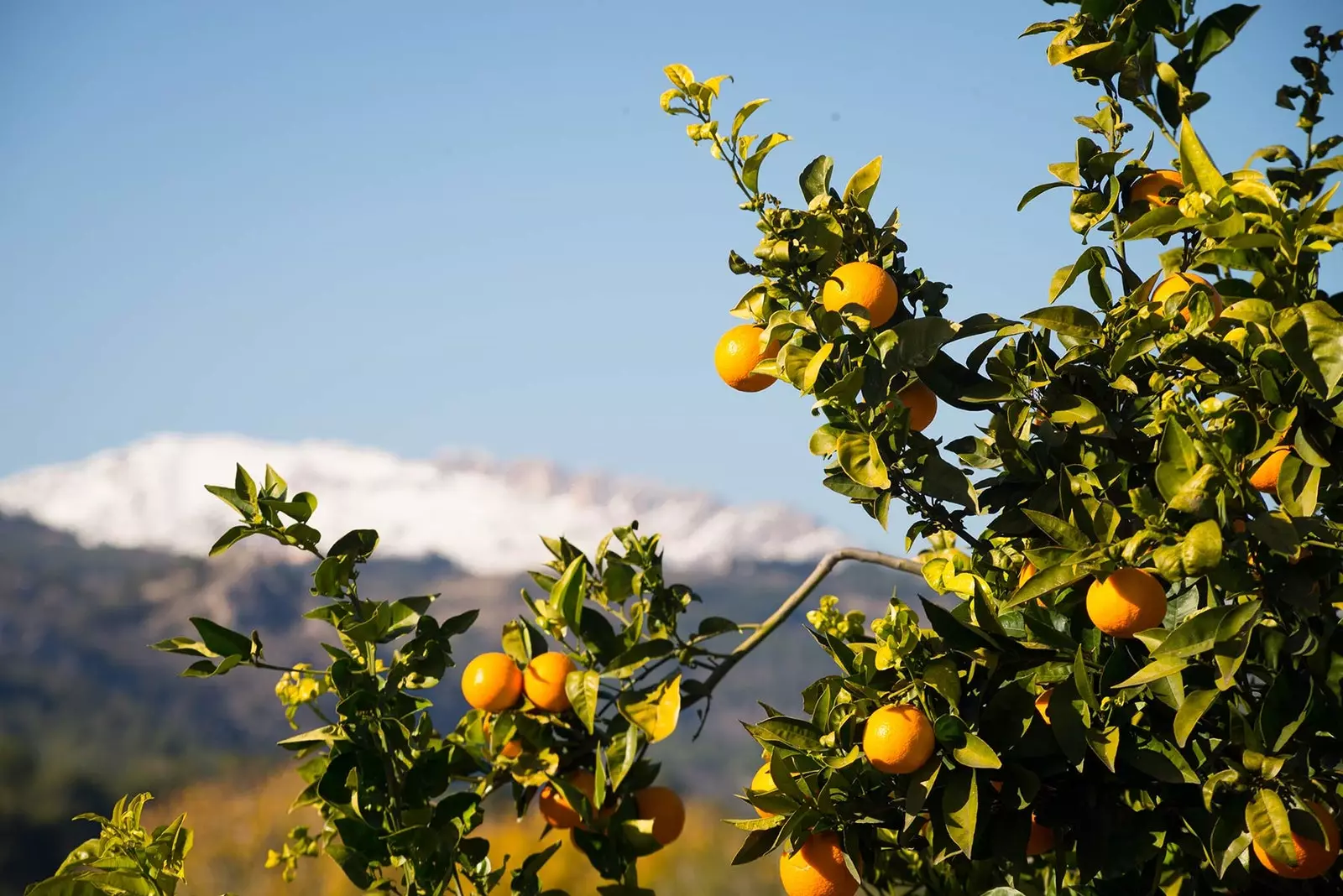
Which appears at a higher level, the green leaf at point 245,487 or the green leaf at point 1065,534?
the green leaf at point 245,487

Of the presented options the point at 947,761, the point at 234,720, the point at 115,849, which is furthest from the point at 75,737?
the point at 947,761

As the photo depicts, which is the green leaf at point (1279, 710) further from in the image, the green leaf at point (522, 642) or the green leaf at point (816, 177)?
the green leaf at point (522, 642)

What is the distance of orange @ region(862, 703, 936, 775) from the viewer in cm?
75

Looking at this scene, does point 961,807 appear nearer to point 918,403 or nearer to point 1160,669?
point 1160,669

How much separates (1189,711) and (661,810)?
58 cm

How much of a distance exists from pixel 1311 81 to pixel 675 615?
30.3 inches

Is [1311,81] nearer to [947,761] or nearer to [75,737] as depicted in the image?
[947,761]

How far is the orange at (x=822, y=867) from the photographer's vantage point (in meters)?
0.85

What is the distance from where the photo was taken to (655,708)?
99cm

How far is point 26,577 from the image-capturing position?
15.6 feet

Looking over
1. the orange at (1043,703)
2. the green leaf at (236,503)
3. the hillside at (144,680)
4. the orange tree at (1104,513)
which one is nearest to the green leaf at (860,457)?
the orange tree at (1104,513)

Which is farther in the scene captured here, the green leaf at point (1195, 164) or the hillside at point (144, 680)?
the hillside at point (144, 680)

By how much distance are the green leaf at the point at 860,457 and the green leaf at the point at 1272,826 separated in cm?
33

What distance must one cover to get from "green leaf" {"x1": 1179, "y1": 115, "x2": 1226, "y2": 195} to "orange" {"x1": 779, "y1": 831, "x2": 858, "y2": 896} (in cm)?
58
